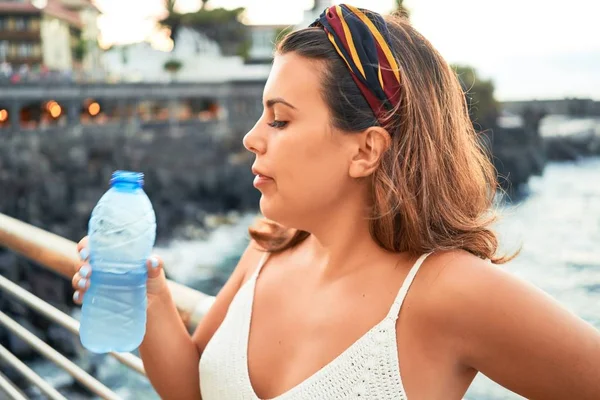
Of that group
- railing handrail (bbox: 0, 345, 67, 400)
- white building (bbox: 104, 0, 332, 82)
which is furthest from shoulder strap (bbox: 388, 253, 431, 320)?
white building (bbox: 104, 0, 332, 82)

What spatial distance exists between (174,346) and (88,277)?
9.8 inches

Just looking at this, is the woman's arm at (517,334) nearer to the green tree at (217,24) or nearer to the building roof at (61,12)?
the green tree at (217,24)

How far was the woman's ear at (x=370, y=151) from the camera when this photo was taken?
3.70 feet

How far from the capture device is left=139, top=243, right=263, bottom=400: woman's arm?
4.48ft

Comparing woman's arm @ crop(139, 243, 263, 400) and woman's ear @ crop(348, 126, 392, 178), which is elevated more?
woman's ear @ crop(348, 126, 392, 178)

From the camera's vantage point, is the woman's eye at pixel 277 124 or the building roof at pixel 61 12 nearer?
the woman's eye at pixel 277 124

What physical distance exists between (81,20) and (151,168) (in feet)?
111

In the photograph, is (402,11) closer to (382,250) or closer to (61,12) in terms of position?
(382,250)

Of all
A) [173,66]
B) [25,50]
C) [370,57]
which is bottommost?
[173,66]

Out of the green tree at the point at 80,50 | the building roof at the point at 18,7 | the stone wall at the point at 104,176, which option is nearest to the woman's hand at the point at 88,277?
the stone wall at the point at 104,176

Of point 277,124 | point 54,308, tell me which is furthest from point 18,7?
point 277,124

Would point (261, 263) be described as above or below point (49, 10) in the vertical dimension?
below

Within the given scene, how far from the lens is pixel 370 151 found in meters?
1.15

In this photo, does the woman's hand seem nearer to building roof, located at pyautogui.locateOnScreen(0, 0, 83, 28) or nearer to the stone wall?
the stone wall
